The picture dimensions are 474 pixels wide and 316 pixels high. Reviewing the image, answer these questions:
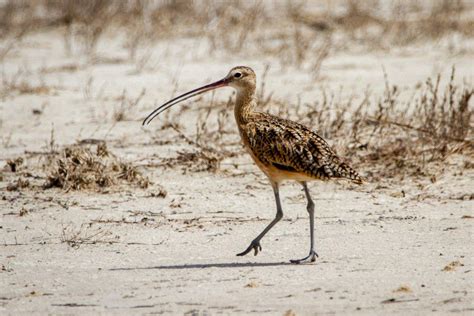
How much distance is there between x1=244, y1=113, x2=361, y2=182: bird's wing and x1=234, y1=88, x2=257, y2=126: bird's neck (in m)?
0.31

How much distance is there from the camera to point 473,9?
17031 millimetres

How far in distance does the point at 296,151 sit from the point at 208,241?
3.54 feet

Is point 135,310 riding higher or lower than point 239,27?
lower

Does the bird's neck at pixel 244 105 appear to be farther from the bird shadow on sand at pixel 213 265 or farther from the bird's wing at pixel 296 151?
the bird shadow on sand at pixel 213 265

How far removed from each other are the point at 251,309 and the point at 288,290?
0.41m

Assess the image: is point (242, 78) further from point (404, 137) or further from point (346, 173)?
point (404, 137)

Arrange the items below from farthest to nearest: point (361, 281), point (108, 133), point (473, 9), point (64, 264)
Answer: point (473, 9), point (108, 133), point (64, 264), point (361, 281)

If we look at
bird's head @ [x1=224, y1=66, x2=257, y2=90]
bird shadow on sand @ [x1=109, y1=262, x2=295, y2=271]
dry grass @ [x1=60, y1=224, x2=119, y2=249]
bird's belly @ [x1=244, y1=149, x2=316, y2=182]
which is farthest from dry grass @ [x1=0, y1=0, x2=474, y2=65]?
bird shadow on sand @ [x1=109, y1=262, x2=295, y2=271]

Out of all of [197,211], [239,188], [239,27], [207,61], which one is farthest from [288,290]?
[239,27]

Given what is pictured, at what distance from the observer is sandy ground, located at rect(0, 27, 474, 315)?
18.4 feet

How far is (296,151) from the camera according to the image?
6352 millimetres

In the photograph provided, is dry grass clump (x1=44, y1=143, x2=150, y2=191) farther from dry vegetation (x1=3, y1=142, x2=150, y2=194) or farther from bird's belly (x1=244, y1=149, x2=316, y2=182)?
bird's belly (x1=244, y1=149, x2=316, y2=182)

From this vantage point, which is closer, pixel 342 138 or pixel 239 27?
pixel 342 138

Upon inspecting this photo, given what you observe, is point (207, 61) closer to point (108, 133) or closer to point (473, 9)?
point (108, 133)
